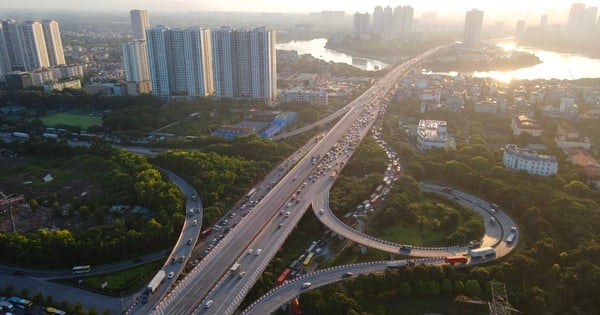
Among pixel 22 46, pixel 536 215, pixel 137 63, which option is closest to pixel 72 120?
pixel 137 63

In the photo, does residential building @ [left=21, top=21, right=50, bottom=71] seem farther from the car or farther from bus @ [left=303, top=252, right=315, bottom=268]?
the car

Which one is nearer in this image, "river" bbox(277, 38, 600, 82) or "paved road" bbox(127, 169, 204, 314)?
"paved road" bbox(127, 169, 204, 314)

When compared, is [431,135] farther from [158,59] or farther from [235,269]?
[158,59]

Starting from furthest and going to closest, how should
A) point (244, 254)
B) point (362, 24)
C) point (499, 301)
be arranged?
point (362, 24) < point (244, 254) < point (499, 301)

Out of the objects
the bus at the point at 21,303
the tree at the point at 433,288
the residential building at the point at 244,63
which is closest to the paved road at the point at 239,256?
the bus at the point at 21,303

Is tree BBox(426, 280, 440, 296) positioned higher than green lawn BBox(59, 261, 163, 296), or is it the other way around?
tree BBox(426, 280, 440, 296)

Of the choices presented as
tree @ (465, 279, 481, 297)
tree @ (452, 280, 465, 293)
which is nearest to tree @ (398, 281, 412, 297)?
tree @ (452, 280, 465, 293)
